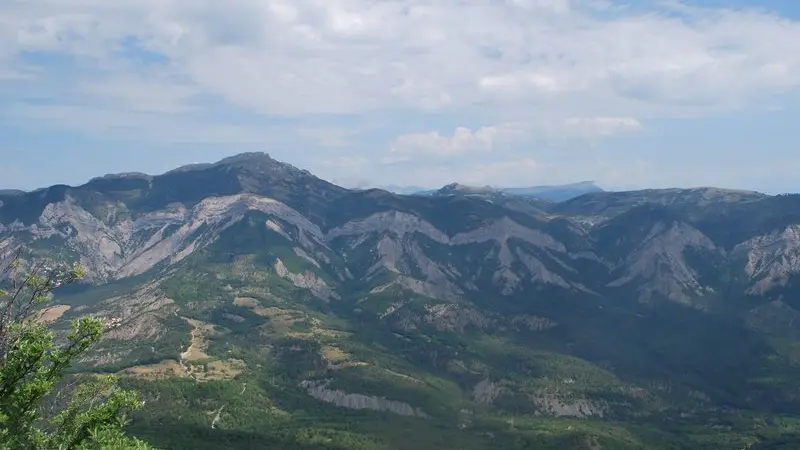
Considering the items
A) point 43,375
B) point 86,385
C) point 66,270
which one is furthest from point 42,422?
point 66,270

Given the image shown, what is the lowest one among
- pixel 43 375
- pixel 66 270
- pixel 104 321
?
pixel 43 375

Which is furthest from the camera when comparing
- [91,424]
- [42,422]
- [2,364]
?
[42,422]

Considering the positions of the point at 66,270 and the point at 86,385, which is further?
the point at 86,385

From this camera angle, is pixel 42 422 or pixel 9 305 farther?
pixel 42 422

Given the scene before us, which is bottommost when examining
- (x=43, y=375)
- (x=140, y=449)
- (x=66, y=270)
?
(x=140, y=449)

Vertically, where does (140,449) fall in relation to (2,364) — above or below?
below

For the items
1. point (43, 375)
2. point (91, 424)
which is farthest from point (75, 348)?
point (91, 424)

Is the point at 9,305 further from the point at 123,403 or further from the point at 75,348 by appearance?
the point at 123,403

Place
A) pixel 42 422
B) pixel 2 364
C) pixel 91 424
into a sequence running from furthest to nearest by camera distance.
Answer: pixel 42 422, pixel 91 424, pixel 2 364

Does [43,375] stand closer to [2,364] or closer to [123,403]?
[2,364]
